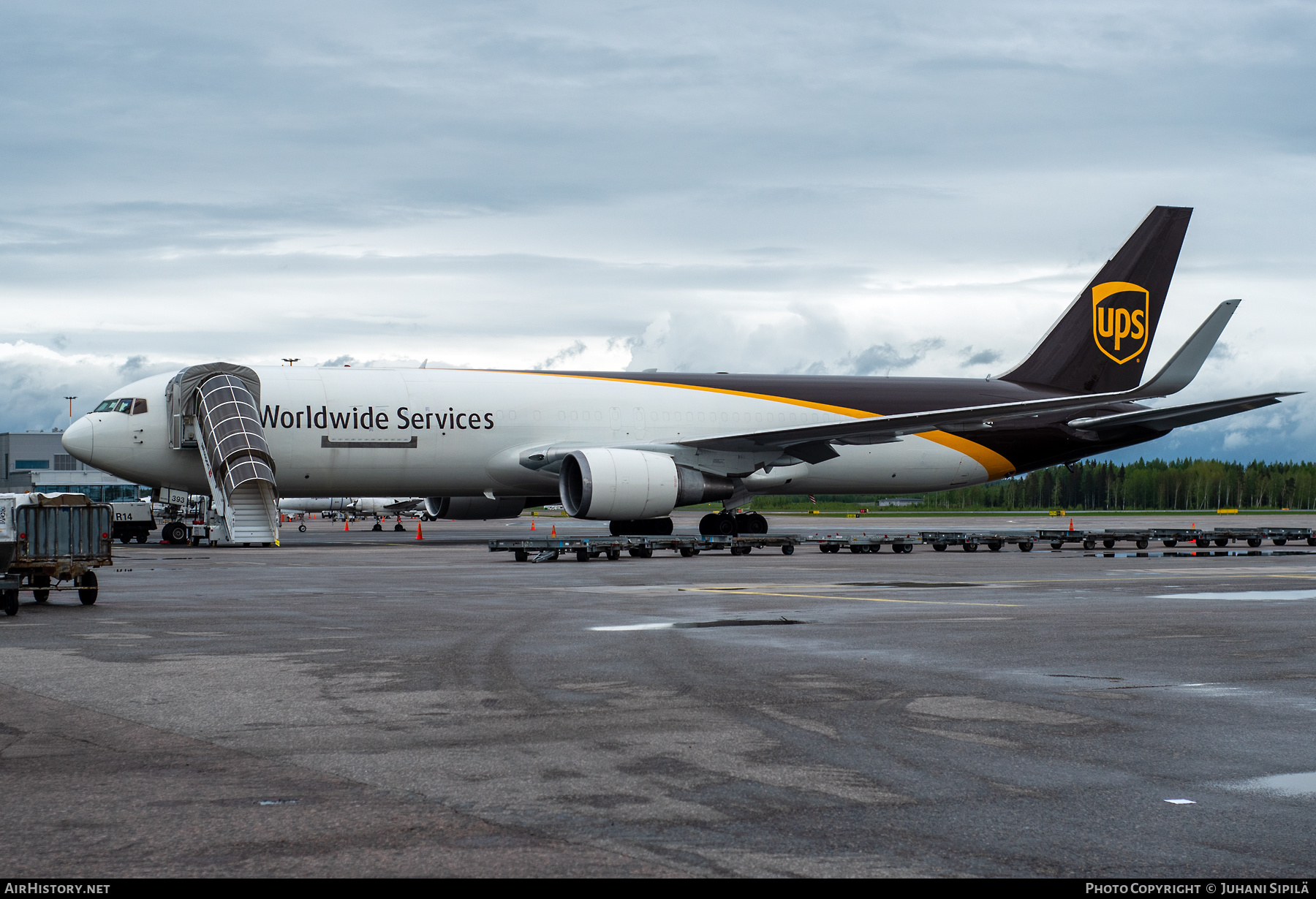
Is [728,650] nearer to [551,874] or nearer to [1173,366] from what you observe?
[551,874]

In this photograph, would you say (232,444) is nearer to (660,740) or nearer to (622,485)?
(622,485)

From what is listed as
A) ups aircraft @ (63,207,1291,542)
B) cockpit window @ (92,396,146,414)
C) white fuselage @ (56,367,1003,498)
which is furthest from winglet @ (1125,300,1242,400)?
cockpit window @ (92,396,146,414)

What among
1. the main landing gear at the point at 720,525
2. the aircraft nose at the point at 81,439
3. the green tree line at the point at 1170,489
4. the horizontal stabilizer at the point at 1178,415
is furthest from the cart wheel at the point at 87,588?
the green tree line at the point at 1170,489

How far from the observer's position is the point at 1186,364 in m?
37.3

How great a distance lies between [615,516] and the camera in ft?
103

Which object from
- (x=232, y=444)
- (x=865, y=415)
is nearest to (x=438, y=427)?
(x=232, y=444)

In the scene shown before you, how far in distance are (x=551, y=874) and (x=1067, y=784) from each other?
293cm

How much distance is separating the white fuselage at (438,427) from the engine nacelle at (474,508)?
11.0ft

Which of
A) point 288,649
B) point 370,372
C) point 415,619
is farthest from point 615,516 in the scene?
point 288,649

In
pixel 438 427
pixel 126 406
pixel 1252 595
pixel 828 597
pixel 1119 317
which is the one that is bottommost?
pixel 1252 595

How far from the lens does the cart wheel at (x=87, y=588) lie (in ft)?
55.4

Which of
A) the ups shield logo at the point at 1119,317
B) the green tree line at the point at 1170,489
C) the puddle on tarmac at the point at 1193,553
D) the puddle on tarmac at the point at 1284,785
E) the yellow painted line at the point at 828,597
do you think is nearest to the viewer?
the puddle on tarmac at the point at 1284,785

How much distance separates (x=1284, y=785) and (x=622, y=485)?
24.8 m

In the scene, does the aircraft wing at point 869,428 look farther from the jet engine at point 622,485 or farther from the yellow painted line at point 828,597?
the yellow painted line at point 828,597
